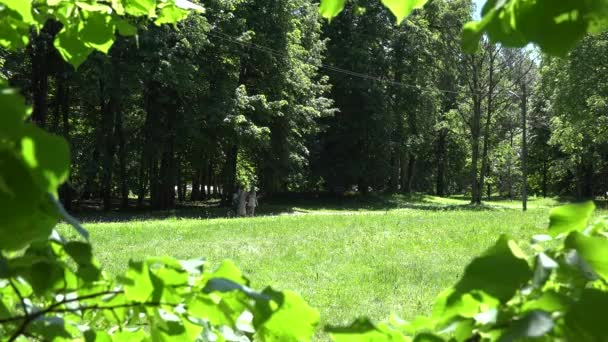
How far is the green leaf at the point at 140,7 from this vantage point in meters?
1.20

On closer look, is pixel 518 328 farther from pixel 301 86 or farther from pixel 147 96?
pixel 301 86

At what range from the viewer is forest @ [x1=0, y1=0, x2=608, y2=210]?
1973cm

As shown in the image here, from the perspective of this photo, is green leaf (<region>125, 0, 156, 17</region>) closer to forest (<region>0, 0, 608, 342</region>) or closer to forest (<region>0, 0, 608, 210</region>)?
forest (<region>0, 0, 608, 342</region>)

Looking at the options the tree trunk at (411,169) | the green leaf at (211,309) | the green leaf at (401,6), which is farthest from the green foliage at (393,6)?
the tree trunk at (411,169)

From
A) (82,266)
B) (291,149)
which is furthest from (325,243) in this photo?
(291,149)

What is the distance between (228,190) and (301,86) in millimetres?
5472

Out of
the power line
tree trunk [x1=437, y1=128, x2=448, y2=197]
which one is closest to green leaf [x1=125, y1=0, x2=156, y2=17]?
the power line

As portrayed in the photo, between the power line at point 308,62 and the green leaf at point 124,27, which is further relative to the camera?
the power line at point 308,62

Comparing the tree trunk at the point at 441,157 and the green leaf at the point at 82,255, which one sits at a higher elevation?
the tree trunk at the point at 441,157

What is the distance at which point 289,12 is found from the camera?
2405 centimetres

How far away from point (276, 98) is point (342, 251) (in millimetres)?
15898

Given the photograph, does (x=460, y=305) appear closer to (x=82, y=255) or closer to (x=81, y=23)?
(x=82, y=255)

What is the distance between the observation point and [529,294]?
2.07ft

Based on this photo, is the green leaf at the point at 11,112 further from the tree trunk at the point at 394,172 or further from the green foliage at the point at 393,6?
the tree trunk at the point at 394,172
